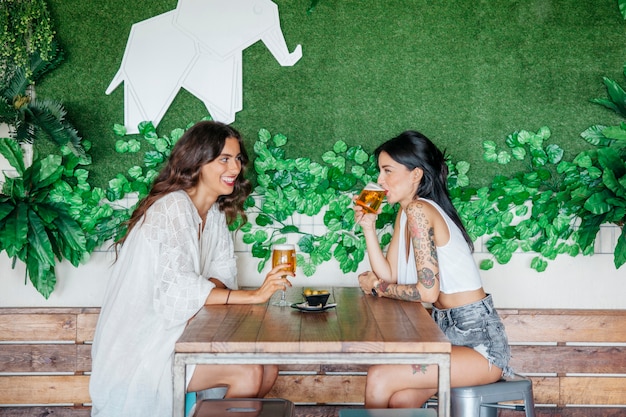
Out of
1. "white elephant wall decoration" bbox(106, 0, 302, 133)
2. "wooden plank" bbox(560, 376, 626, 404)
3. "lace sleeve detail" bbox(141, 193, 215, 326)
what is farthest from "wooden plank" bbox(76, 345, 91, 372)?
"wooden plank" bbox(560, 376, 626, 404)

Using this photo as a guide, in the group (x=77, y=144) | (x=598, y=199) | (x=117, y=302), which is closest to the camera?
(x=117, y=302)

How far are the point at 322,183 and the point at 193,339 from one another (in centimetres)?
151

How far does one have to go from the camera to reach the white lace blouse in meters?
2.37

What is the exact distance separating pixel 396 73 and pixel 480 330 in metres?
1.45

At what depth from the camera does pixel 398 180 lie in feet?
8.99

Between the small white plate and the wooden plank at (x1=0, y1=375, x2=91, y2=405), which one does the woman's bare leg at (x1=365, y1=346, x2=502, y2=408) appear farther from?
the wooden plank at (x1=0, y1=375, x2=91, y2=405)

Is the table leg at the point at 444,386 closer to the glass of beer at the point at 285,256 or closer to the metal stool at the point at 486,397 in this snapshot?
the metal stool at the point at 486,397

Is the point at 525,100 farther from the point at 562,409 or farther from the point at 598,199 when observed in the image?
the point at 562,409

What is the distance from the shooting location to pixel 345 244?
3.30m

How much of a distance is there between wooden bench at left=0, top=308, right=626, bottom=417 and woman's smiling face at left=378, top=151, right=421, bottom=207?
0.98 metres

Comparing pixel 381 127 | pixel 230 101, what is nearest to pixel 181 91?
pixel 230 101

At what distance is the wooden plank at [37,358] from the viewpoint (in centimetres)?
330

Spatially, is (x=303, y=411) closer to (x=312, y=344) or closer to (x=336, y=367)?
(x=336, y=367)

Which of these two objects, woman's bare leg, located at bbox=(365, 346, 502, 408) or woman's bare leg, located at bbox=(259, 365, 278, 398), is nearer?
woman's bare leg, located at bbox=(365, 346, 502, 408)
